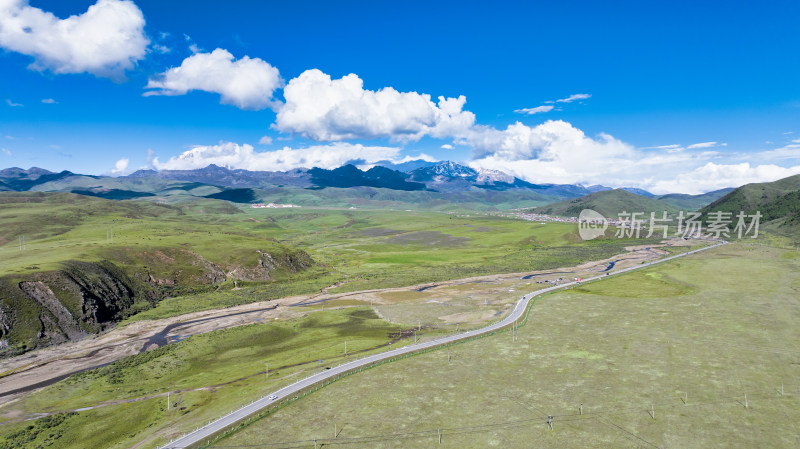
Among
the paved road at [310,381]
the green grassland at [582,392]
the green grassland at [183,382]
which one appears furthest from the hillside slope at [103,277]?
the green grassland at [582,392]

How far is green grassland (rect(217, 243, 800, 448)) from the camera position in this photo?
54.2 metres

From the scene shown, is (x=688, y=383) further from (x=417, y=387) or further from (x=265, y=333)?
(x=265, y=333)

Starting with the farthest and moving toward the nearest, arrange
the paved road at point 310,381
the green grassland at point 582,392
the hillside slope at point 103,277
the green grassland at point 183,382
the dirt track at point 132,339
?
1. the hillside slope at point 103,277
2. the dirt track at point 132,339
3. the green grassland at point 183,382
4. the green grassland at point 582,392
5. the paved road at point 310,381

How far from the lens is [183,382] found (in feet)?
252

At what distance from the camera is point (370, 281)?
17362cm

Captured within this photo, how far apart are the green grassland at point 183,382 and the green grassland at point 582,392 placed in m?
13.1

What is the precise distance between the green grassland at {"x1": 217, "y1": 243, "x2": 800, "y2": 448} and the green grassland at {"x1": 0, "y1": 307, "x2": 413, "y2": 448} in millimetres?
13102

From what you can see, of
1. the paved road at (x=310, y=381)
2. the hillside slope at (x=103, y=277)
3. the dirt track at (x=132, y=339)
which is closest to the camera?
the paved road at (x=310, y=381)

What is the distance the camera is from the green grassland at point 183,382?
58.8 metres

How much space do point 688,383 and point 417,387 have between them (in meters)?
46.5

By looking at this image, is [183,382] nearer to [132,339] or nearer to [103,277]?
[132,339]

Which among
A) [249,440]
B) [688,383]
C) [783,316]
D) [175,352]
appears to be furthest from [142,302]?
[783,316]

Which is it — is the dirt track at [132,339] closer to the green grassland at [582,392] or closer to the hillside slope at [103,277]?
the hillside slope at [103,277]

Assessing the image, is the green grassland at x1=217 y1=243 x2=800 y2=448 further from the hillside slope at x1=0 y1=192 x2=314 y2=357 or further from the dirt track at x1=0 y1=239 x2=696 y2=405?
the hillside slope at x1=0 y1=192 x2=314 y2=357
